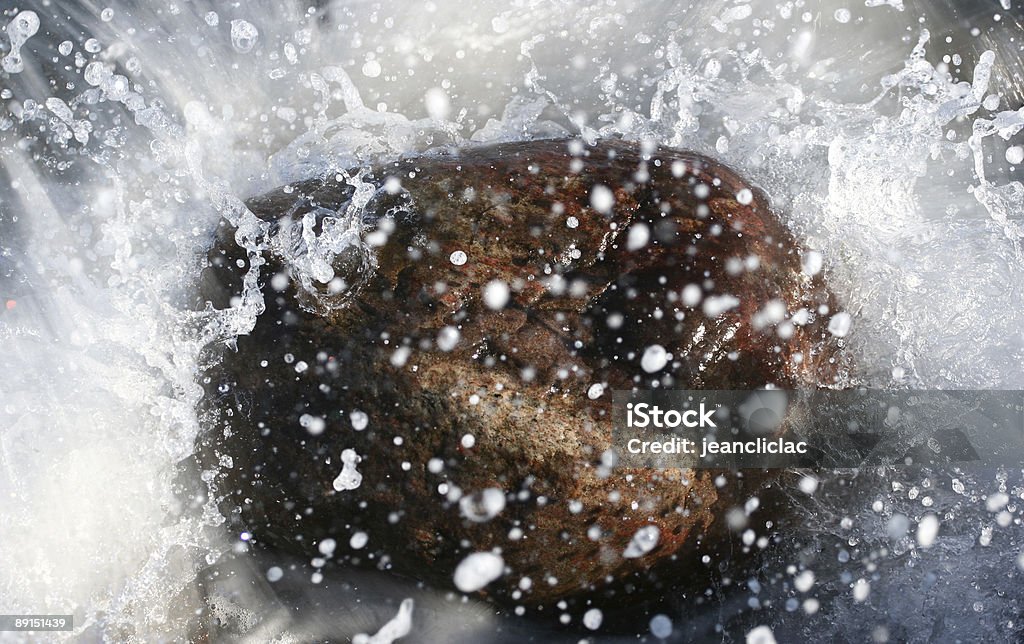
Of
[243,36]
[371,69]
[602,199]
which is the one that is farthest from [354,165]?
[243,36]

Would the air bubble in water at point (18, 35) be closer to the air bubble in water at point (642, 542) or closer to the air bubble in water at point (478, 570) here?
the air bubble in water at point (478, 570)

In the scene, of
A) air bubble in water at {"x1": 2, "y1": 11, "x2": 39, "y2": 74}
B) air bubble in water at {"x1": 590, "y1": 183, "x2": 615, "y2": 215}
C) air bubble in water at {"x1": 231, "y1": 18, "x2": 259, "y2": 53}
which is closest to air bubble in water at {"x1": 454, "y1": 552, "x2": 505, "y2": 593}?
air bubble in water at {"x1": 590, "y1": 183, "x2": 615, "y2": 215}

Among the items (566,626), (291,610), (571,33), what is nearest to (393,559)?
(291,610)

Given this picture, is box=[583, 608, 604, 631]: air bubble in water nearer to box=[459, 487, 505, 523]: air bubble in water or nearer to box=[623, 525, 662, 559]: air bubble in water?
box=[623, 525, 662, 559]: air bubble in water

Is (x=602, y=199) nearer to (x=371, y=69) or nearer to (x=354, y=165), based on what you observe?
(x=354, y=165)

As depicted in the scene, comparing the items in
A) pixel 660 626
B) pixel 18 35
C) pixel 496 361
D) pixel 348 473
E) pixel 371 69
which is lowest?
pixel 660 626

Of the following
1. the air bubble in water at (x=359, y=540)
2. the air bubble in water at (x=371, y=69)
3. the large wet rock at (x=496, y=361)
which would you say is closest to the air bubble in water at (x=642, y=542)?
the large wet rock at (x=496, y=361)
